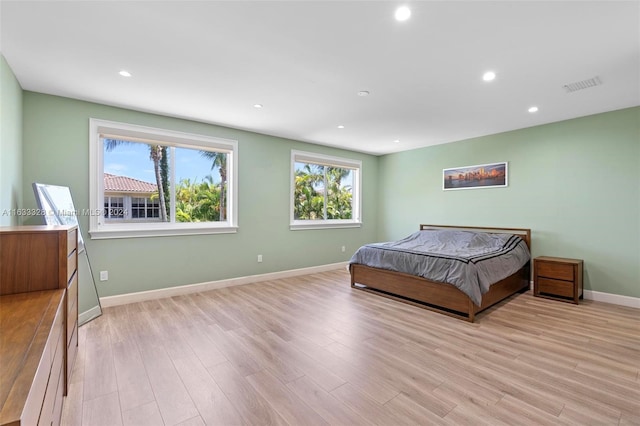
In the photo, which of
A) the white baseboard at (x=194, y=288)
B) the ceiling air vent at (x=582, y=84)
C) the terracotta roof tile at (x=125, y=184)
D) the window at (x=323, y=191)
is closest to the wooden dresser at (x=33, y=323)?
the white baseboard at (x=194, y=288)

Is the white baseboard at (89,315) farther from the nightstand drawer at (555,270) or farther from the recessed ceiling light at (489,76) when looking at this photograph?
the nightstand drawer at (555,270)

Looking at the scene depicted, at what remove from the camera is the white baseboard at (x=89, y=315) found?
116 inches

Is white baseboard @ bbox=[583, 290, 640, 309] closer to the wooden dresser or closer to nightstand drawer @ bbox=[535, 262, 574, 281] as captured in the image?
nightstand drawer @ bbox=[535, 262, 574, 281]

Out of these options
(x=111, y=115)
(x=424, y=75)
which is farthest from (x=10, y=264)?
(x=424, y=75)

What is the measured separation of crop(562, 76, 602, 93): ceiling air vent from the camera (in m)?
2.82

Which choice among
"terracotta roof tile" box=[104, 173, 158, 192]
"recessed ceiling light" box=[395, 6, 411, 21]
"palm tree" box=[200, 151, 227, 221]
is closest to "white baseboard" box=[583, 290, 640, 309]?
"recessed ceiling light" box=[395, 6, 411, 21]

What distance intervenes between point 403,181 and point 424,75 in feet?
11.3

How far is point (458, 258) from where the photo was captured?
3.32 m

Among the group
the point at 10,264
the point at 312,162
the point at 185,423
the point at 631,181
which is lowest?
the point at 185,423

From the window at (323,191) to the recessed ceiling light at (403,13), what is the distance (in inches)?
134

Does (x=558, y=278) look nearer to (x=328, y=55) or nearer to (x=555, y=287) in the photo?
(x=555, y=287)

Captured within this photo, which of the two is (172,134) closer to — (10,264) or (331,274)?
(10,264)

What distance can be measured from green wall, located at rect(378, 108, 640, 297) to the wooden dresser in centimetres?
524

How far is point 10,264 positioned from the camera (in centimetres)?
156
